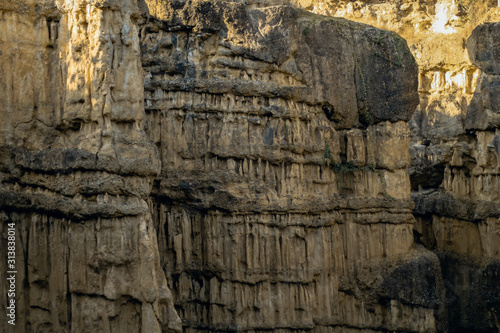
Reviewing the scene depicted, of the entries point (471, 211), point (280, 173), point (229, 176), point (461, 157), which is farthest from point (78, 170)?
point (461, 157)

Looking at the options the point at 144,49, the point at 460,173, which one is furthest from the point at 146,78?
the point at 460,173

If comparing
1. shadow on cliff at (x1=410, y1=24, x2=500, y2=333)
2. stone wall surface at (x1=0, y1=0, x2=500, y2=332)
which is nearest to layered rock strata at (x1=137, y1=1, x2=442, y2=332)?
stone wall surface at (x1=0, y1=0, x2=500, y2=332)

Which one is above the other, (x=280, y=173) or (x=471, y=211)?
(x=280, y=173)

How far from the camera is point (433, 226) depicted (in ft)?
79.0

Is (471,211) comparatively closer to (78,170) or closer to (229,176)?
(229,176)

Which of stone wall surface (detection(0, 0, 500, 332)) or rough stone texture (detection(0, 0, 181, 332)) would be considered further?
stone wall surface (detection(0, 0, 500, 332))

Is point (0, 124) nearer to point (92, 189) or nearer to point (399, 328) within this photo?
point (92, 189)

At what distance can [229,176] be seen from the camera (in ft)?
59.1

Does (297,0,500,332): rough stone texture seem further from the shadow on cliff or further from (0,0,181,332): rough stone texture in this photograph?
(0,0,181,332): rough stone texture

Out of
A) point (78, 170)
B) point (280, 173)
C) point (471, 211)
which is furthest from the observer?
point (471, 211)

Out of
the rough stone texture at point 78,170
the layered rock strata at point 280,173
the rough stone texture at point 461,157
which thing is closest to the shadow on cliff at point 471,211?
the rough stone texture at point 461,157

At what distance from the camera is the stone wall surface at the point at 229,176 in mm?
12648

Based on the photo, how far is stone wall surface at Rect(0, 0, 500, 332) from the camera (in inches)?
498

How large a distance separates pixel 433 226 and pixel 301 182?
702 centimetres
